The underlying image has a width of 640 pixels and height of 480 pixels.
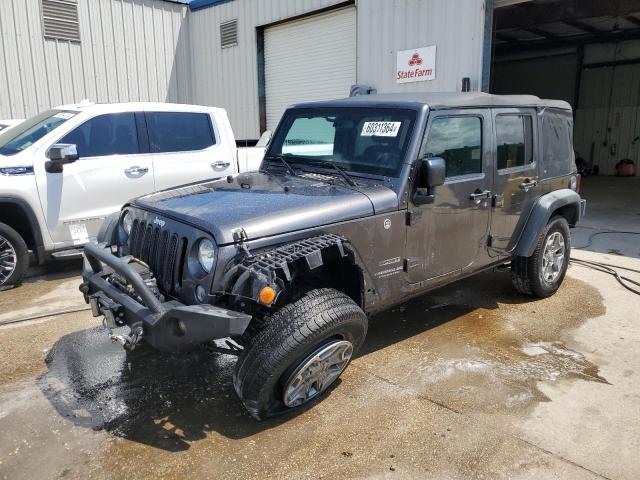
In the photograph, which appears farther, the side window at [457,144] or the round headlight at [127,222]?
the side window at [457,144]

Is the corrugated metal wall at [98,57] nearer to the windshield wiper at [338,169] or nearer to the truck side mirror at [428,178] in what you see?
the windshield wiper at [338,169]

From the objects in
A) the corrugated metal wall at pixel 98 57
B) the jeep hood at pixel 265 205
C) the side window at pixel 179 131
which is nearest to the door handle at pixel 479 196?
the jeep hood at pixel 265 205

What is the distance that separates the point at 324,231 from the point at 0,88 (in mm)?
10042

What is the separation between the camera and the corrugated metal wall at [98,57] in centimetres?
1054

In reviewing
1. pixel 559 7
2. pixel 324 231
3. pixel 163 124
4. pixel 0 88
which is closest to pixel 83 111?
pixel 163 124

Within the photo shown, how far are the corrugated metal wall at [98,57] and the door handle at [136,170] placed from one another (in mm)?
6365

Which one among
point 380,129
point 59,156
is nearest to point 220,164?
point 59,156

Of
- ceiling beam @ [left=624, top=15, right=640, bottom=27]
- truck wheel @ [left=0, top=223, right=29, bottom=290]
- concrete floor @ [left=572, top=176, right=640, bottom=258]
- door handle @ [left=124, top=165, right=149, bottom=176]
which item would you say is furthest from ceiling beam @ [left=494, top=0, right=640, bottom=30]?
truck wheel @ [left=0, top=223, right=29, bottom=290]

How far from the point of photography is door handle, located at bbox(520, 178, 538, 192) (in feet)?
15.2

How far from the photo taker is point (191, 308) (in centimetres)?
273

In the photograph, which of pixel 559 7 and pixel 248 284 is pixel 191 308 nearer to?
pixel 248 284

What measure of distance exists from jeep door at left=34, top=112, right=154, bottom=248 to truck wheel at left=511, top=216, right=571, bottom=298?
410 cm

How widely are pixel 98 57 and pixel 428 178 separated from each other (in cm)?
1047

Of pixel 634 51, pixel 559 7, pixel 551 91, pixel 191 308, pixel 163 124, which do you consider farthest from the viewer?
pixel 551 91
